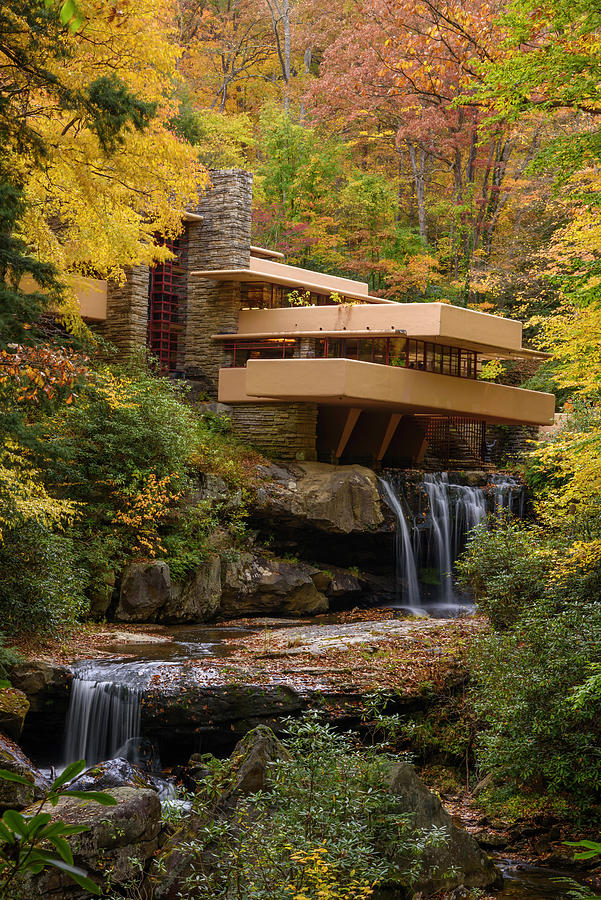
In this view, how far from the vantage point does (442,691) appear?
11.1m

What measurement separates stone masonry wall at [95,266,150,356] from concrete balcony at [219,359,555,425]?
245 cm

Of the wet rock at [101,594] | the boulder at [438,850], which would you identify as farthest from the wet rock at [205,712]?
the wet rock at [101,594]

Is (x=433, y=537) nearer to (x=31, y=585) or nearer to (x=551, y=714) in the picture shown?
(x=31, y=585)

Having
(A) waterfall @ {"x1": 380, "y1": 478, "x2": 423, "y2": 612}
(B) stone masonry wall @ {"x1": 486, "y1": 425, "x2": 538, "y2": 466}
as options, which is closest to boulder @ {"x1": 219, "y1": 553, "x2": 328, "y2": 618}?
(A) waterfall @ {"x1": 380, "y1": 478, "x2": 423, "y2": 612}

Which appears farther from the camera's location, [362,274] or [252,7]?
[252,7]

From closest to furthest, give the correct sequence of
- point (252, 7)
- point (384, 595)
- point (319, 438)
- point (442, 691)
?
point (442, 691) < point (384, 595) < point (319, 438) < point (252, 7)

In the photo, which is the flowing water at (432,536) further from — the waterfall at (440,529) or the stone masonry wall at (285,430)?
the stone masonry wall at (285,430)

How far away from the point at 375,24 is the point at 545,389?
1320cm

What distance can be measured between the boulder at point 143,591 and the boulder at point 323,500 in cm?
362

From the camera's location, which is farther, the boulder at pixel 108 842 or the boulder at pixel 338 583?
the boulder at pixel 338 583

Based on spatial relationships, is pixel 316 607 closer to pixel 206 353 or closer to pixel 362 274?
pixel 206 353

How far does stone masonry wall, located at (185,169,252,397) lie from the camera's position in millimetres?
23109

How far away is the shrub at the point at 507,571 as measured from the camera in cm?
1182

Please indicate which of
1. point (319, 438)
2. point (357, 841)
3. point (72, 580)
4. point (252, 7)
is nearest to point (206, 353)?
point (319, 438)
